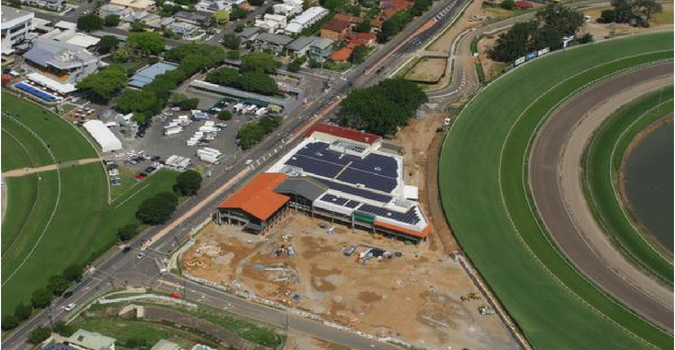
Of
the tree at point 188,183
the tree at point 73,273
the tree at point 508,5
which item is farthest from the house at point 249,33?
the tree at point 73,273

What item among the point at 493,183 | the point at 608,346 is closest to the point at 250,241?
the point at 493,183

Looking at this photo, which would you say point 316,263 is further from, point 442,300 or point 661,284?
point 661,284

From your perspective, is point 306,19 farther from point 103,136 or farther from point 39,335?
point 39,335

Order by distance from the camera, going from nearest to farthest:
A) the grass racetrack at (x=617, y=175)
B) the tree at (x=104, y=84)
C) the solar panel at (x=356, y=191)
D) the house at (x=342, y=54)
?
the grass racetrack at (x=617, y=175), the solar panel at (x=356, y=191), the tree at (x=104, y=84), the house at (x=342, y=54)

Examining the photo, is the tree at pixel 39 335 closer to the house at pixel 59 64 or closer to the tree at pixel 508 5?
the house at pixel 59 64

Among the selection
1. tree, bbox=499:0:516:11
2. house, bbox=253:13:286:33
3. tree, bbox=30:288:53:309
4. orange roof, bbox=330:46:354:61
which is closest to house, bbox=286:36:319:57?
orange roof, bbox=330:46:354:61

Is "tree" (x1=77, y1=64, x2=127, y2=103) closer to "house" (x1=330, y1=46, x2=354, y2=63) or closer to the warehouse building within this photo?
the warehouse building

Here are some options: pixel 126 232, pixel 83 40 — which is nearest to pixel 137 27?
pixel 83 40
